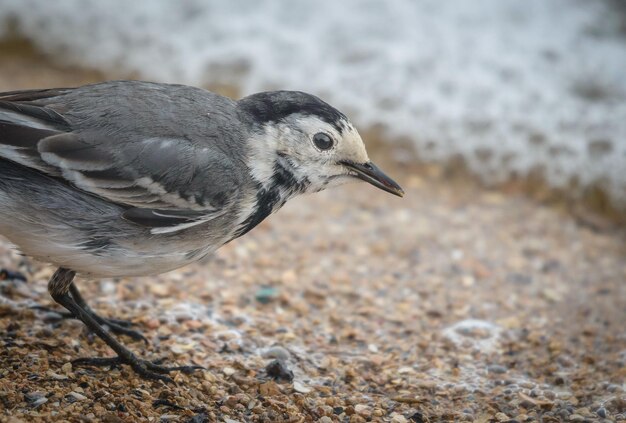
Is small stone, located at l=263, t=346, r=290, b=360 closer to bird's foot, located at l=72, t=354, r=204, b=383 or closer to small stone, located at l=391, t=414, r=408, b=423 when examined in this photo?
bird's foot, located at l=72, t=354, r=204, b=383

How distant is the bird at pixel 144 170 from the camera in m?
4.03

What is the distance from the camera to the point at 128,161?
13.5 feet

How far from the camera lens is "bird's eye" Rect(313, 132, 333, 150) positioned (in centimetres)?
442

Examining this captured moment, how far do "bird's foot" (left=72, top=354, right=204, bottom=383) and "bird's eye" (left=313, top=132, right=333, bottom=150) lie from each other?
4.85ft

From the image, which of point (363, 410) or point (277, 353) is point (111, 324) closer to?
point (277, 353)

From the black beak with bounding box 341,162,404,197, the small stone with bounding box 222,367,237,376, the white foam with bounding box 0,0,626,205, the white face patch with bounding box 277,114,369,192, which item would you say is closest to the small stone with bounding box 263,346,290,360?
the small stone with bounding box 222,367,237,376

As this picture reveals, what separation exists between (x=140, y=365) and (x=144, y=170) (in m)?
1.14

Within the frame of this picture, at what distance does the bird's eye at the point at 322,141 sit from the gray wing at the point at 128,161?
507 mm

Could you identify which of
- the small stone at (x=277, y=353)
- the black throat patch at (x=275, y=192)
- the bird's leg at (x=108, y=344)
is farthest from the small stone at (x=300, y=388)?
the black throat patch at (x=275, y=192)

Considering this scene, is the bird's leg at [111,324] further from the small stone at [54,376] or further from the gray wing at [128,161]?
the gray wing at [128,161]

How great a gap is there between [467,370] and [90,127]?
9.06 ft

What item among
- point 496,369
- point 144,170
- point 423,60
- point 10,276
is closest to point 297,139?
point 144,170

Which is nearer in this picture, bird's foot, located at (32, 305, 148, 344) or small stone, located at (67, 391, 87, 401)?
small stone, located at (67, 391, 87, 401)

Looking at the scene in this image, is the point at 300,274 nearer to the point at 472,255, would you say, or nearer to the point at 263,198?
the point at 472,255
